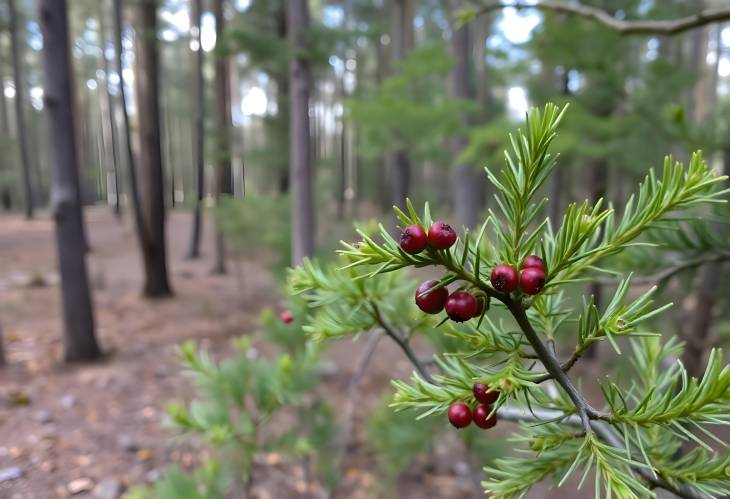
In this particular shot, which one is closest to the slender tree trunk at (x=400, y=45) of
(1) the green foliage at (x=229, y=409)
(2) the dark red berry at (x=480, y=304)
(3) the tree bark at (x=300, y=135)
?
(3) the tree bark at (x=300, y=135)

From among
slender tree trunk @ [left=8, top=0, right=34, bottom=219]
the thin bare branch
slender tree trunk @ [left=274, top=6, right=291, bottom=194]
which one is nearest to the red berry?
the thin bare branch

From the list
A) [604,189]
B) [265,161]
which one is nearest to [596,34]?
[604,189]

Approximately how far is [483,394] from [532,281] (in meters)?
0.19

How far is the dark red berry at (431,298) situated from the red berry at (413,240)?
0.07 metres

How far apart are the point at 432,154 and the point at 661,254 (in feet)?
33.2

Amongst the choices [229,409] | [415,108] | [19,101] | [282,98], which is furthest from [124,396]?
[19,101]

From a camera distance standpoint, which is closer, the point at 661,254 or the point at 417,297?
the point at 417,297

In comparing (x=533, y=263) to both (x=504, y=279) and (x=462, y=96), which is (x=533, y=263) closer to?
(x=504, y=279)

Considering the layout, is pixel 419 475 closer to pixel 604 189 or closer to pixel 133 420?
pixel 133 420

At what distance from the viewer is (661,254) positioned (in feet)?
5.68

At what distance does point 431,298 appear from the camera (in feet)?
1.79

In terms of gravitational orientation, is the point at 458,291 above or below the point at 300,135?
below

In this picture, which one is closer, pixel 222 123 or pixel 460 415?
pixel 460 415

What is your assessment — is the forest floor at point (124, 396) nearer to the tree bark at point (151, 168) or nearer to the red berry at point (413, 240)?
the tree bark at point (151, 168)
